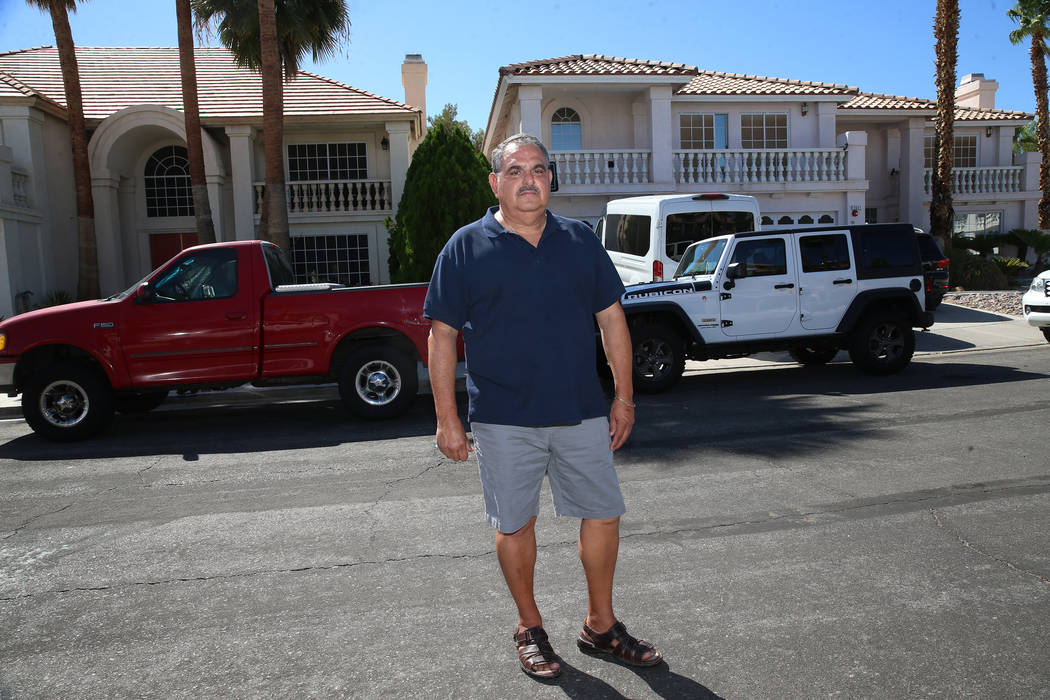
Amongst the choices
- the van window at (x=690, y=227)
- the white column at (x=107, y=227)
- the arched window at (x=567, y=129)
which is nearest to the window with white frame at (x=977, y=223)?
the arched window at (x=567, y=129)

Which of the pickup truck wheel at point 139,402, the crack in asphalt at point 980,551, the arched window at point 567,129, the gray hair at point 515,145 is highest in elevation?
the arched window at point 567,129

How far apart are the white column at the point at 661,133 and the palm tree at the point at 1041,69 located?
1354 cm

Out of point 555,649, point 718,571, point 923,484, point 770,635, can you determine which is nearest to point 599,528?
point 555,649

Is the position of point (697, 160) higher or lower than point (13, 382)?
higher

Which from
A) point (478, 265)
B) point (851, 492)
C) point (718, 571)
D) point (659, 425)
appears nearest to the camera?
point (478, 265)

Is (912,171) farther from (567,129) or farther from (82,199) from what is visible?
(82,199)

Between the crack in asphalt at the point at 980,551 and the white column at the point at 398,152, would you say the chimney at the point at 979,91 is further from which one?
the crack in asphalt at the point at 980,551

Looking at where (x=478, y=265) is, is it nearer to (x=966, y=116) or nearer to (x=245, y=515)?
(x=245, y=515)

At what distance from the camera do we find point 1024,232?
24.4 m

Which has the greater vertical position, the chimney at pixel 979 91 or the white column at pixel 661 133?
the chimney at pixel 979 91

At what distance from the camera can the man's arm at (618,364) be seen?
3.20 metres

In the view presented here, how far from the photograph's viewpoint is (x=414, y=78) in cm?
2834

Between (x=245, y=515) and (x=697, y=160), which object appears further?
(x=697, y=160)

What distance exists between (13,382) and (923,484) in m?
8.26
